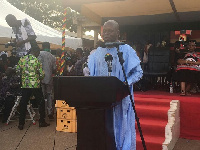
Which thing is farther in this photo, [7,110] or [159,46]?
[159,46]

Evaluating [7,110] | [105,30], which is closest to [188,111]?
[105,30]

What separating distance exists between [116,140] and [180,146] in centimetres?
275

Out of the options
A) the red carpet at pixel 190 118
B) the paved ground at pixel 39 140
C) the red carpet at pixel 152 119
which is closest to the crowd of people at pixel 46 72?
the paved ground at pixel 39 140

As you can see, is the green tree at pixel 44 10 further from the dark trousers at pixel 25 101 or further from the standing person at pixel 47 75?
the dark trousers at pixel 25 101

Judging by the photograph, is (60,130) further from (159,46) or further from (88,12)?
(159,46)

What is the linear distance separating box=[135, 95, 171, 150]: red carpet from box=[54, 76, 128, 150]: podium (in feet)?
7.69

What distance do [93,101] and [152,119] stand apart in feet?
11.6

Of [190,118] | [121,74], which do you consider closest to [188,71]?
[190,118]

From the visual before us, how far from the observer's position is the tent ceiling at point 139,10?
716 centimetres

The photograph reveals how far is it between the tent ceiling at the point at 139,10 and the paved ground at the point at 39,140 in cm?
338

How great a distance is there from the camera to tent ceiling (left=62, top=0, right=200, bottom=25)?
7.16 metres

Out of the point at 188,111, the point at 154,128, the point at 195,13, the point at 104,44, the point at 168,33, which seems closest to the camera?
the point at 104,44

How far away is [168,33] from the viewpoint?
11.0 metres

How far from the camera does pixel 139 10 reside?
8438 mm
